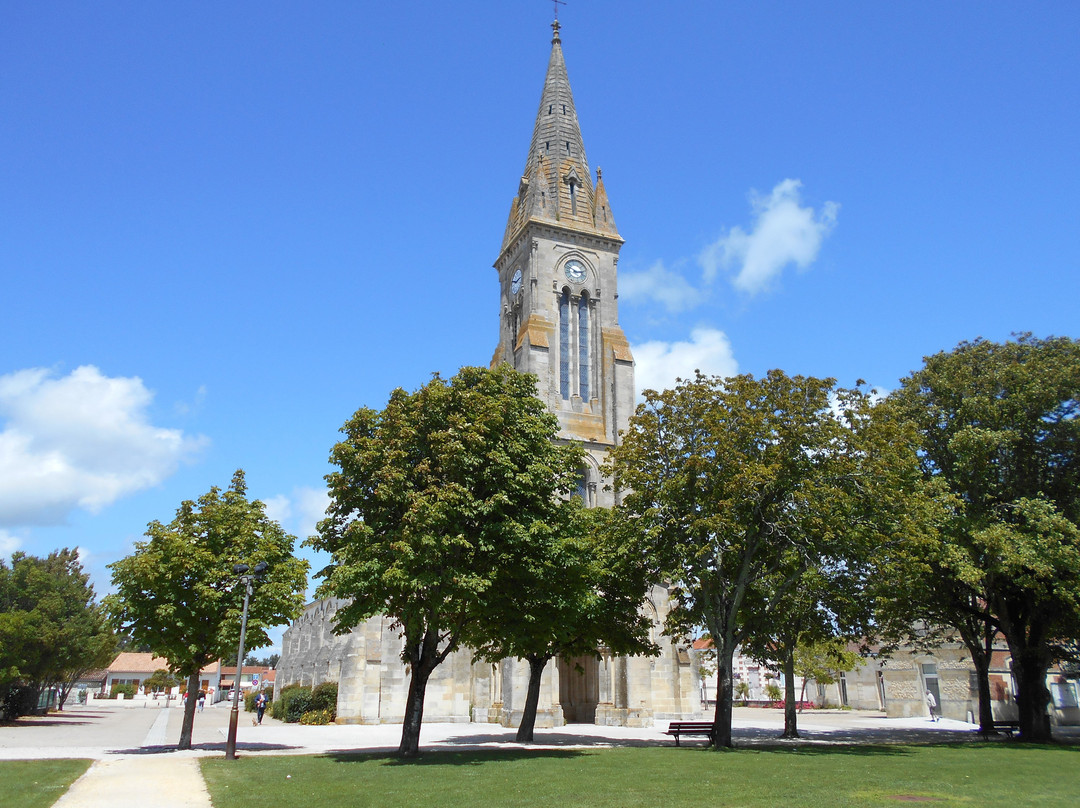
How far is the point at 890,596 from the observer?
79.8 feet

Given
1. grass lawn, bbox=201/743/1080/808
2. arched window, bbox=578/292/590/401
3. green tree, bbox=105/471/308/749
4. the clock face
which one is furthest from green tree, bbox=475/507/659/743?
the clock face

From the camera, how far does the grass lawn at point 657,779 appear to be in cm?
1195

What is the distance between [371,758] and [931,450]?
20079 mm

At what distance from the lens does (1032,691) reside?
2564 centimetres

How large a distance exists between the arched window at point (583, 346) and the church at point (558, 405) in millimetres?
58

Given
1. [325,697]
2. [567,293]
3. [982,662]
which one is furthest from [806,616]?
[567,293]

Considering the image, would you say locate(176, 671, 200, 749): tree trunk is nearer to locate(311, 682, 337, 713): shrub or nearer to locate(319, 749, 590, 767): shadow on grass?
locate(319, 749, 590, 767): shadow on grass

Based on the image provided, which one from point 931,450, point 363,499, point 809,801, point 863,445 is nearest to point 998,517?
point 931,450

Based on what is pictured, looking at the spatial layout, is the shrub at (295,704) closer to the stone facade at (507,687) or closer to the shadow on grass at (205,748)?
the stone facade at (507,687)

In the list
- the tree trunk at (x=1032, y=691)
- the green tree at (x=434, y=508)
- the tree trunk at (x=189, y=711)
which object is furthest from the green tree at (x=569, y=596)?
the tree trunk at (x=1032, y=691)

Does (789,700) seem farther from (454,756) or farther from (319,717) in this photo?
(319,717)

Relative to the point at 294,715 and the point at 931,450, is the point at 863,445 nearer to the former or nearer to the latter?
the point at 931,450

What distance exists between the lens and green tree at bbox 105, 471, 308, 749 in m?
22.0

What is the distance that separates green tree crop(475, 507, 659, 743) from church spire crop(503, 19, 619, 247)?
26200 millimetres
